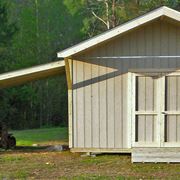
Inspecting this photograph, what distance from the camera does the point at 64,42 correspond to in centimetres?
4059

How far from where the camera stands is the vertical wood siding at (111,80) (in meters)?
12.6

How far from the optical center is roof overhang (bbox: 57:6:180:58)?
11.9m

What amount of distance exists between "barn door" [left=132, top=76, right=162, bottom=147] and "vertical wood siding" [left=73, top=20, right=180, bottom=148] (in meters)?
0.08

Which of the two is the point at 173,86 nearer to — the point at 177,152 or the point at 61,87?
the point at 177,152

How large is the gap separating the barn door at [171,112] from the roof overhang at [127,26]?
1.57 metres

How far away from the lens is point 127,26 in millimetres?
11992

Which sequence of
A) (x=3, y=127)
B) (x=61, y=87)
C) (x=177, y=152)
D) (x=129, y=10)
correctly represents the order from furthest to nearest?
(x=61, y=87), (x=129, y=10), (x=3, y=127), (x=177, y=152)

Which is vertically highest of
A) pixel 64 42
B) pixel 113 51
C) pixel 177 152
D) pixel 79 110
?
pixel 64 42

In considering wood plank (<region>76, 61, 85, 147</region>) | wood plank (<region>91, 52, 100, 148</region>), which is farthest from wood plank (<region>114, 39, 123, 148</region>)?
wood plank (<region>76, 61, 85, 147</region>)

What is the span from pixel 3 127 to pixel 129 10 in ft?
66.2

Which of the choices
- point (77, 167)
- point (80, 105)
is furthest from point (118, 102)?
point (77, 167)

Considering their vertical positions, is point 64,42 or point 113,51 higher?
point 64,42

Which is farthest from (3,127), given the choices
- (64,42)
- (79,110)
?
(64,42)

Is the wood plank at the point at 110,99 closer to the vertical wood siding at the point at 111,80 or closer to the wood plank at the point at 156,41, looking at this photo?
the vertical wood siding at the point at 111,80
